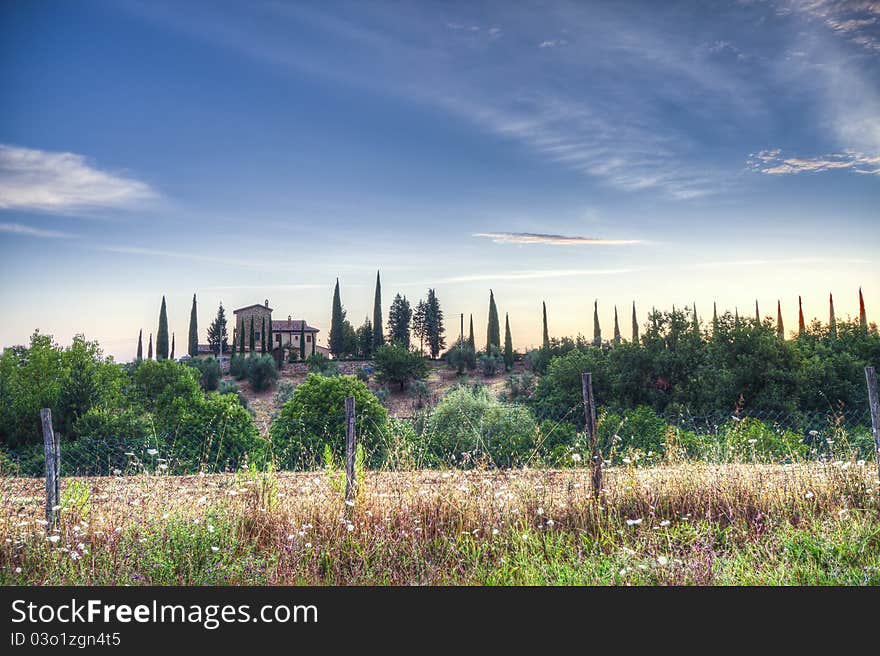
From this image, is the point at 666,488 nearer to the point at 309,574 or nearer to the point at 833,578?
the point at 833,578

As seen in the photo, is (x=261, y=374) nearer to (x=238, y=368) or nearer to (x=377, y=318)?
(x=238, y=368)

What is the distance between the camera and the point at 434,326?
5212 centimetres

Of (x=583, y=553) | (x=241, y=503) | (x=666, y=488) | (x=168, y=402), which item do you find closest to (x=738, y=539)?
(x=666, y=488)

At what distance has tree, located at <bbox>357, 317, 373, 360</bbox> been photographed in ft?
158

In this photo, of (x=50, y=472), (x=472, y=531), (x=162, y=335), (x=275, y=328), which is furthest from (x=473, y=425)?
(x=275, y=328)

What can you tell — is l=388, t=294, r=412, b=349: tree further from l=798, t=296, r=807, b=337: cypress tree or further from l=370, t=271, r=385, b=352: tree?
l=798, t=296, r=807, b=337: cypress tree

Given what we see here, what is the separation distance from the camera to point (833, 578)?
14.4ft

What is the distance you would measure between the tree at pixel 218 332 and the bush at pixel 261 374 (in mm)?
18054

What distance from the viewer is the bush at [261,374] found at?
38406 mm

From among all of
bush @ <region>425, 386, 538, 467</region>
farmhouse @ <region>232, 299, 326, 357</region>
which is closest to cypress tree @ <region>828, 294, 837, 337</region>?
bush @ <region>425, 386, 538, 467</region>

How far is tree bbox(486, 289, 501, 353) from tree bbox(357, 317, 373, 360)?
924 centimetres

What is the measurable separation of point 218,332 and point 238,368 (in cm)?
1769

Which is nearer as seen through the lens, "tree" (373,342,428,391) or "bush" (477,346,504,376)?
"tree" (373,342,428,391)

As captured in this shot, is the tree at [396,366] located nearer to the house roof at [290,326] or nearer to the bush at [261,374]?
Answer: the bush at [261,374]
